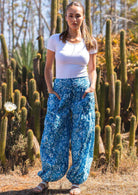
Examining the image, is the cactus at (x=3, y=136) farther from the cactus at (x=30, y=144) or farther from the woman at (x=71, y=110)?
the woman at (x=71, y=110)

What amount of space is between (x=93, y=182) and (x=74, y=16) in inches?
81.5

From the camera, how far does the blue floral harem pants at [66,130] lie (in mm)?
2971

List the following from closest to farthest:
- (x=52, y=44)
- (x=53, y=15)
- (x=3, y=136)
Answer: (x=52, y=44), (x=3, y=136), (x=53, y=15)

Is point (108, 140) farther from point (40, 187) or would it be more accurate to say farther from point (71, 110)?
point (40, 187)

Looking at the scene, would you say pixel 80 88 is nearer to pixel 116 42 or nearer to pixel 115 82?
pixel 115 82

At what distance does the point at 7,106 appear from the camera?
13.0 ft

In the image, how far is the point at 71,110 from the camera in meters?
3.04

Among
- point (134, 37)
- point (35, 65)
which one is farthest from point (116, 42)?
point (35, 65)

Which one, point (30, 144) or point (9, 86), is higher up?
point (9, 86)

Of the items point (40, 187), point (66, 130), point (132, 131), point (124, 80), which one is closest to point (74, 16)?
point (66, 130)

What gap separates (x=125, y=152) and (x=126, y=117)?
1.11 metres

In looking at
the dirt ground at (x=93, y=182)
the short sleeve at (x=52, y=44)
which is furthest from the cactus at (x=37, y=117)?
the short sleeve at (x=52, y=44)

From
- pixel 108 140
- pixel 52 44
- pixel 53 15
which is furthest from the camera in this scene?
pixel 53 15

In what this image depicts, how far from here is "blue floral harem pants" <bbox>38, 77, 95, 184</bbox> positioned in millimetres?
2971
